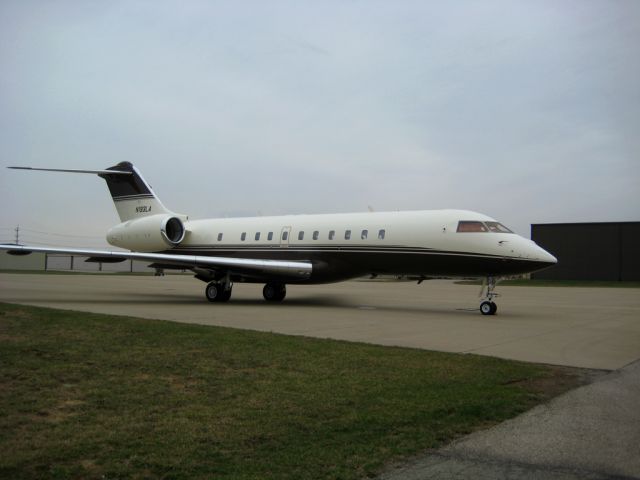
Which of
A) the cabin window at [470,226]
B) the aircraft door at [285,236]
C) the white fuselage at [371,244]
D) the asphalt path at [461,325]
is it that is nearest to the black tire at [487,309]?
the asphalt path at [461,325]

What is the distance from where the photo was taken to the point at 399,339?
37.1 feet

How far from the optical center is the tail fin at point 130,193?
25.3 m

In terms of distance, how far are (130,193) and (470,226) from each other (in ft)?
49.2

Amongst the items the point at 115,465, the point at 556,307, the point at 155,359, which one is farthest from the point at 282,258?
the point at 115,465

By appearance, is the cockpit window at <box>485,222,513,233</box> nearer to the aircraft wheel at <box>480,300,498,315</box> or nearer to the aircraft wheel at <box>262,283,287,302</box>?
the aircraft wheel at <box>480,300,498,315</box>

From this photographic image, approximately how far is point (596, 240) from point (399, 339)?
180 ft

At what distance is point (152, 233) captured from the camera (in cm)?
2383

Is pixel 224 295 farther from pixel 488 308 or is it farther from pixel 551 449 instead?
pixel 551 449

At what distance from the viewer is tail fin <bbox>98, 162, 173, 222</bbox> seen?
25.3 m

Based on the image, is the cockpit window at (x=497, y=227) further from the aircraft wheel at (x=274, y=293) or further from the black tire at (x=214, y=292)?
the black tire at (x=214, y=292)

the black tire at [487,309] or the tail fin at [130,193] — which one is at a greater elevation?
the tail fin at [130,193]

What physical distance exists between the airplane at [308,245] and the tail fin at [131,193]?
4 cm

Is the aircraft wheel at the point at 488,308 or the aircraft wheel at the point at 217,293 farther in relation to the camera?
the aircraft wheel at the point at 217,293

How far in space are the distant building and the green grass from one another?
2212 inches
